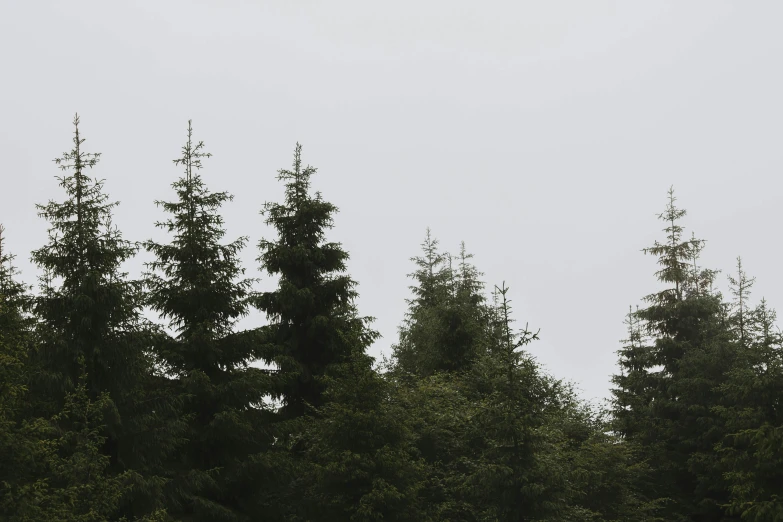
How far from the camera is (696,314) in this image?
4094 cm

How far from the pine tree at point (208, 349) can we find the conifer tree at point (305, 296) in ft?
10.9

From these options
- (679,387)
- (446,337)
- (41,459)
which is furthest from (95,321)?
(679,387)

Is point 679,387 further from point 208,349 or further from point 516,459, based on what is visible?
point 208,349

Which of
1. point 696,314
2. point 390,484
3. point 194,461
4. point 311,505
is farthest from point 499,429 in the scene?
point 696,314

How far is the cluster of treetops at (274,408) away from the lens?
18.7m

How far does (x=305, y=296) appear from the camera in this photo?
28.3m

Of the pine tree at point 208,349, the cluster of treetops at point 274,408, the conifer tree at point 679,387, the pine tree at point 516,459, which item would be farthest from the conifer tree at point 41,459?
the conifer tree at point 679,387

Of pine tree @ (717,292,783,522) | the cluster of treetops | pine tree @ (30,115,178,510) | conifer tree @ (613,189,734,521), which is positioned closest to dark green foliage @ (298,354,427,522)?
the cluster of treetops

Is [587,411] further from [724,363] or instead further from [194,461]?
[194,461]

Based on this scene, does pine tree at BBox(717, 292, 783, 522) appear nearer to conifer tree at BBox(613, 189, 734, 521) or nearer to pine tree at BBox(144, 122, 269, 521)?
conifer tree at BBox(613, 189, 734, 521)

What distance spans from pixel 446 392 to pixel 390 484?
847 cm

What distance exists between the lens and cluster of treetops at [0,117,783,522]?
18.7 meters

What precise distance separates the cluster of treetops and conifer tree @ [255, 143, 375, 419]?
0.26 ft

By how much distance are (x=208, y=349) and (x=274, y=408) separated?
447 cm
